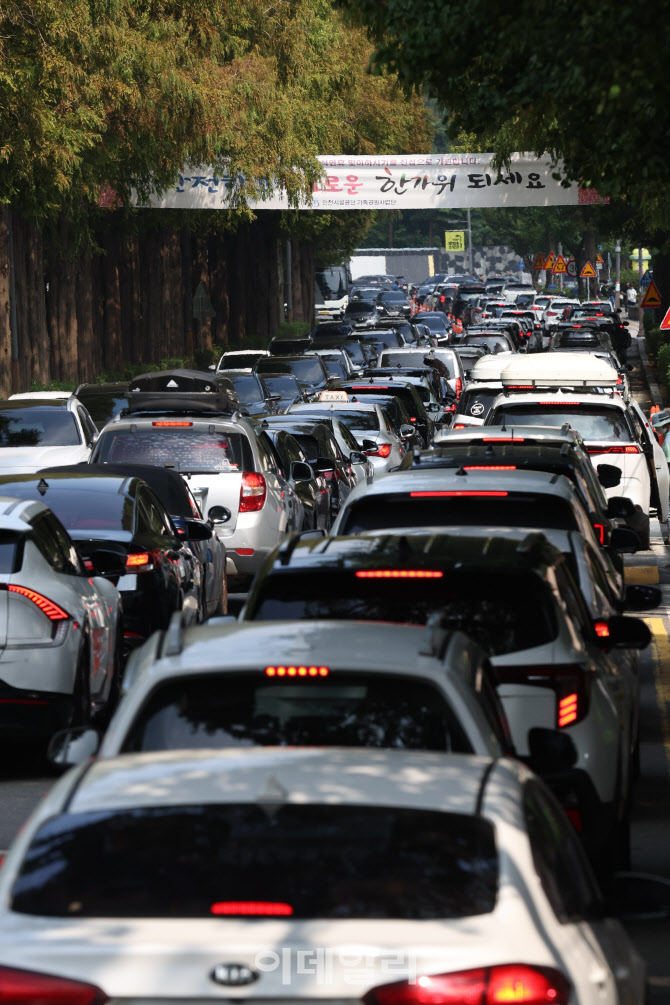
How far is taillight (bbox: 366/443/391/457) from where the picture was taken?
25609 millimetres

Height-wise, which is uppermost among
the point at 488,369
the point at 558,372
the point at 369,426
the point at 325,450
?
the point at 558,372

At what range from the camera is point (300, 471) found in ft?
63.7

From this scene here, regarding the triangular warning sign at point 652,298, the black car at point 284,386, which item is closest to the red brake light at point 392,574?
the black car at point 284,386

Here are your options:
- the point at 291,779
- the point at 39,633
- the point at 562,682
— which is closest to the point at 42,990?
the point at 291,779

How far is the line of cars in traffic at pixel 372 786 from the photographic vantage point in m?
3.62

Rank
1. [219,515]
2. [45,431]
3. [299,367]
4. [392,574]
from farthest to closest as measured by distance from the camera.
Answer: [299,367] < [45,431] < [219,515] < [392,574]

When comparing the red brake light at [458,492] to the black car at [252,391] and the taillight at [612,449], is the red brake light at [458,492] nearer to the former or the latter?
the taillight at [612,449]

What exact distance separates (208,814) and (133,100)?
26.9m

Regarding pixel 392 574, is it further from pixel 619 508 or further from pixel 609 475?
pixel 609 475

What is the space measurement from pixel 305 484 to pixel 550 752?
14254mm

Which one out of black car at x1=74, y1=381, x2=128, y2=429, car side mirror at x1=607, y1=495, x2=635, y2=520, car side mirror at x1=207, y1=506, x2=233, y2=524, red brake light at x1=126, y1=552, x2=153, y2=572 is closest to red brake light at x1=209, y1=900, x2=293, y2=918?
red brake light at x1=126, y1=552, x2=153, y2=572

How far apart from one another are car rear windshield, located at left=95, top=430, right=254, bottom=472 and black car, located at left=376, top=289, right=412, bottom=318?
242 feet

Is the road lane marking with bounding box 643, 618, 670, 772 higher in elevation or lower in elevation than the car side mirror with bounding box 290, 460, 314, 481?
lower

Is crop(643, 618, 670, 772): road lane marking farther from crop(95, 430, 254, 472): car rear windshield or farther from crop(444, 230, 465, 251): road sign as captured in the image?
crop(444, 230, 465, 251): road sign
